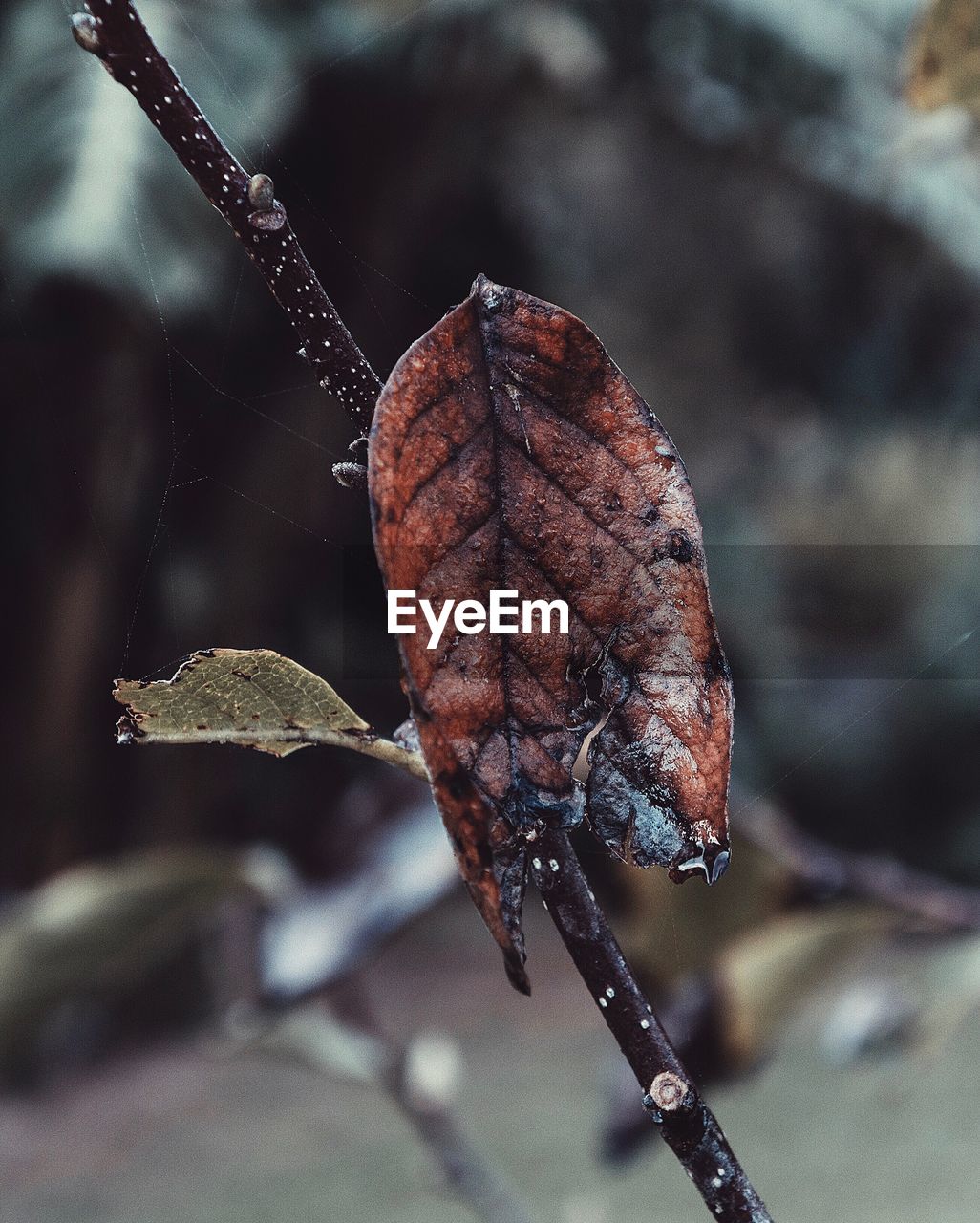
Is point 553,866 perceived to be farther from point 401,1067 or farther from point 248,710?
point 401,1067

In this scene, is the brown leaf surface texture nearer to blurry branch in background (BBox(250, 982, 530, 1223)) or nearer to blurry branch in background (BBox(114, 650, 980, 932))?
blurry branch in background (BBox(114, 650, 980, 932))

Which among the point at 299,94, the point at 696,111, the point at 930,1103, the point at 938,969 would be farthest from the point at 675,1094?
the point at 696,111

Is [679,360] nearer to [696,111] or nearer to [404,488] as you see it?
[696,111]

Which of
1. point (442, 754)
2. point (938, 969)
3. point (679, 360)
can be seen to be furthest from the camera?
point (679, 360)

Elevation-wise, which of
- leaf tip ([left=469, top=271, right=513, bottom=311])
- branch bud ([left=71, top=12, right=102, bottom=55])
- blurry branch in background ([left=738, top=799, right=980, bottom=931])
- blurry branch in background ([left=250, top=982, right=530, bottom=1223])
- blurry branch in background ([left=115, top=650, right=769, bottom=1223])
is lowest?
blurry branch in background ([left=250, top=982, right=530, bottom=1223])

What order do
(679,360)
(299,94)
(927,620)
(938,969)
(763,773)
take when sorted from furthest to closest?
1. (679,360)
2. (927,620)
3. (763,773)
4. (299,94)
5. (938,969)

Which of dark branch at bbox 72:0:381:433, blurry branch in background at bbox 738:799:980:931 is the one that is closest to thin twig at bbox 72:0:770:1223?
dark branch at bbox 72:0:381:433

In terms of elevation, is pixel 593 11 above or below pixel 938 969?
above
